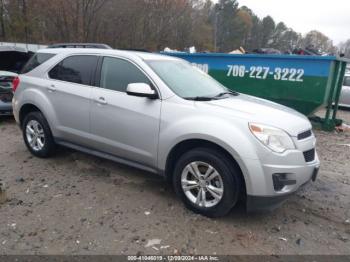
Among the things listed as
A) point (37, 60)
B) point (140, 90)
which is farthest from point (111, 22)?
point (140, 90)

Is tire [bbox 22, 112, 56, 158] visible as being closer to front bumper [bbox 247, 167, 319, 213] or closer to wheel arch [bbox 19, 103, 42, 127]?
wheel arch [bbox 19, 103, 42, 127]

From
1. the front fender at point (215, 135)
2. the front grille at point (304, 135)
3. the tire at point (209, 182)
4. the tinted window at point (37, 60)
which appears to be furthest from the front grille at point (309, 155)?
the tinted window at point (37, 60)

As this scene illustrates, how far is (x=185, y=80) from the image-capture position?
14.2 ft

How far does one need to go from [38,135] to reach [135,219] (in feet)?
8.19

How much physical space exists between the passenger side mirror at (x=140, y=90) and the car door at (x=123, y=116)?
0.11 meters

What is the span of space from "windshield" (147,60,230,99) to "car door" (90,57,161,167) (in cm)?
24

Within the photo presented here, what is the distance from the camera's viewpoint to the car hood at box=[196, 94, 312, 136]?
346 cm

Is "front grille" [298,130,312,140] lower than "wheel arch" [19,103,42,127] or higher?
higher

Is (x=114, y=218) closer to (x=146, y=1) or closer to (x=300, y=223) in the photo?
(x=300, y=223)

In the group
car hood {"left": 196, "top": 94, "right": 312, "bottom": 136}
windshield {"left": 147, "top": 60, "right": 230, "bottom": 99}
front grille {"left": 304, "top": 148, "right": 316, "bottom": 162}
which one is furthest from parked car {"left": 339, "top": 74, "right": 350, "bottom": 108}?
front grille {"left": 304, "top": 148, "right": 316, "bottom": 162}

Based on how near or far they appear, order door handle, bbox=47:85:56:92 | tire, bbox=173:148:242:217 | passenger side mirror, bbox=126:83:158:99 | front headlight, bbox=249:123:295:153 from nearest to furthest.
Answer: front headlight, bbox=249:123:295:153
tire, bbox=173:148:242:217
passenger side mirror, bbox=126:83:158:99
door handle, bbox=47:85:56:92

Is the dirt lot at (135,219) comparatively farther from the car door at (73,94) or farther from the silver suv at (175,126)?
the car door at (73,94)

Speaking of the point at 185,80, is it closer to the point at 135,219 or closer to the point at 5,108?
the point at 135,219

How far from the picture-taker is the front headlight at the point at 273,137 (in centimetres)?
331
